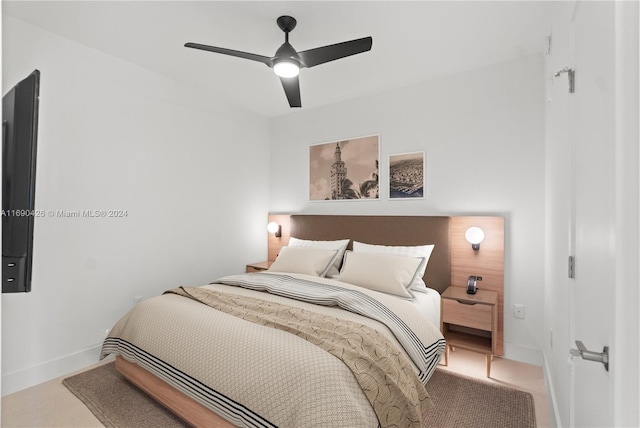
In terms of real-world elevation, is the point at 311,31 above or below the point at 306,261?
above

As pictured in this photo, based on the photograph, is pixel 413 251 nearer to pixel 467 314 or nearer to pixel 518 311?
pixel 467 314

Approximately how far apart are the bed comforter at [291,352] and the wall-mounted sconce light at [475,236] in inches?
38.9

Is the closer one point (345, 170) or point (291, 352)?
point (291, 352)

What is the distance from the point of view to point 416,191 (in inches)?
132

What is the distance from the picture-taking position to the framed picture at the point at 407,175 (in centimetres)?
335

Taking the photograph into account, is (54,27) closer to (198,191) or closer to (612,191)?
(198,191)

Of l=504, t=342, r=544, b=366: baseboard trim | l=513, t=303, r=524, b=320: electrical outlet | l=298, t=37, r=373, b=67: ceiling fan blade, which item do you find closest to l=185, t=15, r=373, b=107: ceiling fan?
l=298, t=37, r=373, b=67: ceiling fan blade

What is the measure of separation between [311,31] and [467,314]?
7.86 ft

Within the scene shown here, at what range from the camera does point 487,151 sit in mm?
3012

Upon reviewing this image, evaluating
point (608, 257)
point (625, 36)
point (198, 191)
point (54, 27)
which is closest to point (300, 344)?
point (608, 257)

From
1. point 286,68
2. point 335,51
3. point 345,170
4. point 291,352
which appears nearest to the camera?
point 291,352

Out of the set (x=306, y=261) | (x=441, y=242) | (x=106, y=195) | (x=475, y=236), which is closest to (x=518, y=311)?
(x=475, y=236)

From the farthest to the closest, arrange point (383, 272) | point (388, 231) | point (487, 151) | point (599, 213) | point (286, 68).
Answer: point (388, 231)
point (487, 151)
point (383, 272)
point (286, 68)
point (599, 213)

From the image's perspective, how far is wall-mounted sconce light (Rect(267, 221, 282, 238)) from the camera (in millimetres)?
4281
